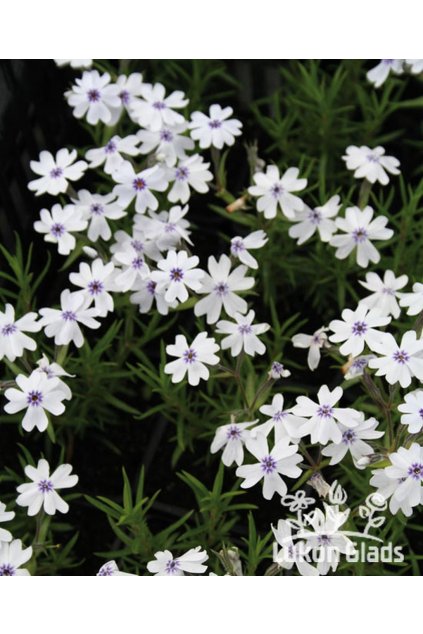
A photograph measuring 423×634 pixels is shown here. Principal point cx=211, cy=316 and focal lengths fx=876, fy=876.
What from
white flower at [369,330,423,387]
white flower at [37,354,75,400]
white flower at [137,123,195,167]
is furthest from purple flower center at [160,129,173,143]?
white flower at [369,330,423,387]

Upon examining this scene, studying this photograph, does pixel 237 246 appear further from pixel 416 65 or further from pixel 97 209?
pixel 416 65

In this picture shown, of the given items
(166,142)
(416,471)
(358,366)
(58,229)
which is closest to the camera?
(416,471)

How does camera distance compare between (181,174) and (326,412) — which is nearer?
(326,412)

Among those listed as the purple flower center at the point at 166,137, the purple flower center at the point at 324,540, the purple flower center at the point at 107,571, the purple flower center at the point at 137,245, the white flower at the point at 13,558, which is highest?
the purple flower center at the point at 166,137

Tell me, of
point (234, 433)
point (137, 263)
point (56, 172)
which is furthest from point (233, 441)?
point (56, 172)


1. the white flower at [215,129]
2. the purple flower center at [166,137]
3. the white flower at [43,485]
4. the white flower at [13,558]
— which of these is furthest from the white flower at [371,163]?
the white flower at [13,558]

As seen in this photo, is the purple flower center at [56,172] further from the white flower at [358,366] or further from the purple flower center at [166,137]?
the white flower at [358,366]
